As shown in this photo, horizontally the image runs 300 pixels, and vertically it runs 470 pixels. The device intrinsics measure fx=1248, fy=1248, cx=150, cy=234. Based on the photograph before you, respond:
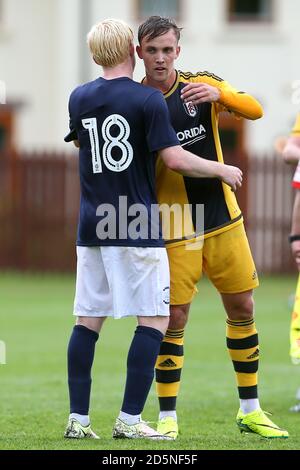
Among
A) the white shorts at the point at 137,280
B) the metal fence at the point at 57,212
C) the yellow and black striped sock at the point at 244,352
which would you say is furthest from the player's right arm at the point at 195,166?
the metal fence at the point at 57,212

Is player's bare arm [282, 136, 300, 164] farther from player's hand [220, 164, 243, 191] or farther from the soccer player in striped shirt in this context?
player's hand [220, 164, 243, 191]

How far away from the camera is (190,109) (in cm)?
672

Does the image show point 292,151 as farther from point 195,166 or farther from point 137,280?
point 137,280

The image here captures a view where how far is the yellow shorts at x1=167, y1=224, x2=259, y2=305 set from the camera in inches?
268

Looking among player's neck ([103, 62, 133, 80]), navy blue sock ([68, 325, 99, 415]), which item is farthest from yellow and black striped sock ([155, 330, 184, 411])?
player's neck ([103, 62, 133, 80])

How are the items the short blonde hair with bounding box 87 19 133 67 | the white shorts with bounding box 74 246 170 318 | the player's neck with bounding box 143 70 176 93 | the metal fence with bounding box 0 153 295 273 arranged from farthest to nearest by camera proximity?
the metal fence with bounding box 0 153 295 273 < the player's neck with bounding box 143 70 176 93 < the white shorts with bounding box 74 246 170 318 < the short blonde hair with bounding box 87 19 133 67

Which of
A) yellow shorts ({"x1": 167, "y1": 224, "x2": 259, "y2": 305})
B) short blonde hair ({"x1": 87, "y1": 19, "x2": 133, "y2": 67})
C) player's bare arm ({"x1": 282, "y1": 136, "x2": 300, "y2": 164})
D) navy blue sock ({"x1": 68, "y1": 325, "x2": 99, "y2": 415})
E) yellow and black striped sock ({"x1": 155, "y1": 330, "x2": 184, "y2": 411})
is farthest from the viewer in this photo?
player's bare arm ({"x1": 282, "y1": 136, "x2": 300, "y2": 164})

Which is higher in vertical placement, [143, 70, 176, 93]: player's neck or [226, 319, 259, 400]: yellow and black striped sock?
[143, 70, 176, 93]: player's neck

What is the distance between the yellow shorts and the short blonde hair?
1.12 meters

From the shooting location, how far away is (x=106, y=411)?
817cm

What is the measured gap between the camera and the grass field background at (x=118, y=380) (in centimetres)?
675

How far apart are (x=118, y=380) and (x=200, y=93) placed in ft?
13.0

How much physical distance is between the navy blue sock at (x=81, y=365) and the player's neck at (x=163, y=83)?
1.35m

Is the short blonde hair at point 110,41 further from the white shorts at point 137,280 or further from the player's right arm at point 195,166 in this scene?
the white shorts at point 137,280
